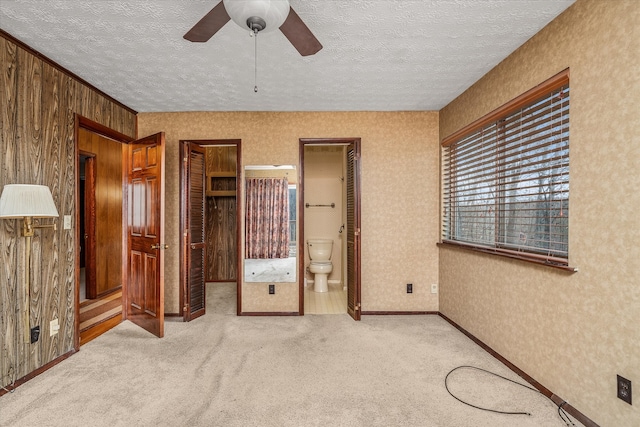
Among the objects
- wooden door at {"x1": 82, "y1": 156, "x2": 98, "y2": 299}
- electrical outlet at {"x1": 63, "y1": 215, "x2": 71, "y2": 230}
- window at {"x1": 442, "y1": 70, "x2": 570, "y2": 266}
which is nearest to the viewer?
window at {"x1": 442, "y1": 70, "x2": 570, "y2": 266}

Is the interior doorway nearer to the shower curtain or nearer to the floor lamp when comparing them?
the floor lamp

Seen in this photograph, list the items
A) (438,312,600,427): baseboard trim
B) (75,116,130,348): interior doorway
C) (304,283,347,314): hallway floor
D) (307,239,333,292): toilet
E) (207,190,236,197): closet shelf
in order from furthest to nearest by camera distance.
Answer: (207,190,236,197): closet shelf
(307,239,333,292): toilet
(75,116,130,348): interior doorway
(304,283,347,314): hallway floor
(438,312,600,427): baseboard trim

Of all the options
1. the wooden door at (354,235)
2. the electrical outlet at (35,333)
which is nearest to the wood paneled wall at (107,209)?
the electrical outlet at (35,333)

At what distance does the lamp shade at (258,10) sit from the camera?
1362 millimetres

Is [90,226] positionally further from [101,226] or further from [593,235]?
[593,235]

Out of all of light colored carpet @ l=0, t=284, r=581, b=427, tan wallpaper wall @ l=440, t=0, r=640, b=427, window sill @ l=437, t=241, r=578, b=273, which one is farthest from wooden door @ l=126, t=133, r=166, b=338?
tan wallpaper wall @ l=440, t=0, r=640, b=427

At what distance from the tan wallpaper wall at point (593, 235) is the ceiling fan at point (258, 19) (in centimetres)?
154

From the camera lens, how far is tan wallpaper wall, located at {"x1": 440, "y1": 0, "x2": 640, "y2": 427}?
1.54m

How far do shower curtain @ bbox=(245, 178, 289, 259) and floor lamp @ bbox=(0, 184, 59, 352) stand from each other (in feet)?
6.08

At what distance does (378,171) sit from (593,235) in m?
2.22

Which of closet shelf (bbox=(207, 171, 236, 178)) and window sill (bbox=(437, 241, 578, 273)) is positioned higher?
closet shelf (bbox=(207, 171, 236, 178))

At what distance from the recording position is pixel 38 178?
2.40 metres

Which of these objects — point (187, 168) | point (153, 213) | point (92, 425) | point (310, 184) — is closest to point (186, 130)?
point (187, 168)

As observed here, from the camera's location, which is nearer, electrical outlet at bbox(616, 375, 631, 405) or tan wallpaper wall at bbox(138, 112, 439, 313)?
electrical outlet at bbox(616, 375, 631, 405)
